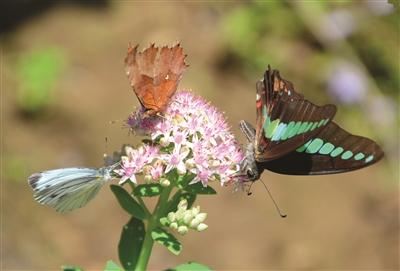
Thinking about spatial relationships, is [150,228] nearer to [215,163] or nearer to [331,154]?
[215,163]

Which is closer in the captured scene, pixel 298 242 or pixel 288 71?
pixel 298 242

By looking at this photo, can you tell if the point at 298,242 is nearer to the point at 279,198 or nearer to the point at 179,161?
the point at 279,198

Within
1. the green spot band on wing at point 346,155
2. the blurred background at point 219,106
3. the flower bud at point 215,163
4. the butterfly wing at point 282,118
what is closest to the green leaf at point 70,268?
the flower bud at point 215,163

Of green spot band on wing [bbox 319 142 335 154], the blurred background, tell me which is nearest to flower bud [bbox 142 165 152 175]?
green spot band on wing [bbox 319 142 335 154]

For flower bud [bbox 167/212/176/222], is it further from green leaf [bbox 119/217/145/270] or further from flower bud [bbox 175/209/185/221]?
green leaf [bbox 119/217/145/270]

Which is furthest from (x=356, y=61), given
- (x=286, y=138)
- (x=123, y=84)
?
(x=286, y=138)

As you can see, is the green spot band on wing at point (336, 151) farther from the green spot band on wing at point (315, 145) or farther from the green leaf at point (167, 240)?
the green leaf at point (167, 240)

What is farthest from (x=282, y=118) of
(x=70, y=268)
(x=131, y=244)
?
(x=70, y=268)
